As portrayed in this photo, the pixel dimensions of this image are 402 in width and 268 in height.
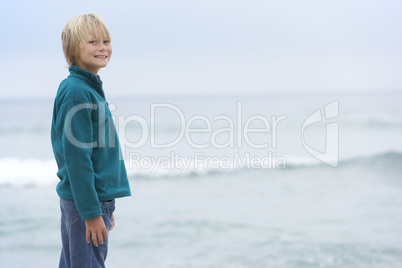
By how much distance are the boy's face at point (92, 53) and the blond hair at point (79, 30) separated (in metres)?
0.01

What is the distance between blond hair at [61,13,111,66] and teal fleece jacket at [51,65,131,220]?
6cm

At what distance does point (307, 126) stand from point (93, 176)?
11.7 m

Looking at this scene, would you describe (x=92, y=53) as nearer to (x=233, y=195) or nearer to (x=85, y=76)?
(x=85, y=76)

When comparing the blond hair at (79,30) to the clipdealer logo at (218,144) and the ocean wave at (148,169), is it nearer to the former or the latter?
the clipdealer logo at (218,144)

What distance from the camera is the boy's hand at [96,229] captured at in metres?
1.37

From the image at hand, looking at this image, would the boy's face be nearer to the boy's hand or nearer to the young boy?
the young boy

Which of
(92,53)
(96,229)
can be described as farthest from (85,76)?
(96,229)

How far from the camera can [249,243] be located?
4133 mm

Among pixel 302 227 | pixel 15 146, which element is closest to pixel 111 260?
pixel 302 227

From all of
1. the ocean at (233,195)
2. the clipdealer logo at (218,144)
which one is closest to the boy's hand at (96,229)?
the ocean at (233,195)

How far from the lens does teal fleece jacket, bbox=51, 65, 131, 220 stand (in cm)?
134

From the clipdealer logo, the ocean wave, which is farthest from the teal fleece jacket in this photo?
the ocean wave

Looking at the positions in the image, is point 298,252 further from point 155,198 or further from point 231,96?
point 231,96

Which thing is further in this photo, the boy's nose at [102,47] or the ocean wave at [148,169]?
the ocean wave at [148,169]
